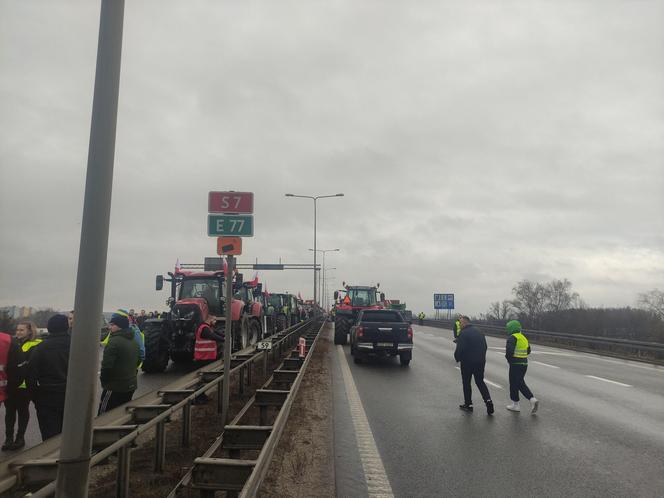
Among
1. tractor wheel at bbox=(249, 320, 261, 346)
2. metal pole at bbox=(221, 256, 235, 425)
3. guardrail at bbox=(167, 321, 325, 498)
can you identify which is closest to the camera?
guardrail at bbox=(167, 321, 325, 498)

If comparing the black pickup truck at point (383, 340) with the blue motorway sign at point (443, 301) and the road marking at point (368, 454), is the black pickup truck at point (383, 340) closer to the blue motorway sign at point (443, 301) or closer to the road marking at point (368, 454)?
the road marking at point (368, 454)

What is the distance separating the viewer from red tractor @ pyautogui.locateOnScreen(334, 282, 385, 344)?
23016 millimetres

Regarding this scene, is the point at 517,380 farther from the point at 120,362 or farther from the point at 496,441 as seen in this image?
the point at 120,362

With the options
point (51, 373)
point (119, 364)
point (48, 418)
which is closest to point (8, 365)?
point (51, 373)

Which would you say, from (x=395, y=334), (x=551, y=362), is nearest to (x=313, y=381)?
(x=395, y=334)

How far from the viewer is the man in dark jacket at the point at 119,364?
636cm

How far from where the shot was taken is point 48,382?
5805 mm

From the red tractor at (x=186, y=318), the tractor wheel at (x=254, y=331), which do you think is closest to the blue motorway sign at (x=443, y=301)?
the tractor wheel at (x=254, y=331)

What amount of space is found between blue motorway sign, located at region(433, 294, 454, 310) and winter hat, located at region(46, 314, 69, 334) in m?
46.7

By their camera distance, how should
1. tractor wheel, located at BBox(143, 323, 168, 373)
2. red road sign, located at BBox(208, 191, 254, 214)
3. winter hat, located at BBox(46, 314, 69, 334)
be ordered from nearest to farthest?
winter hat, located at BBox(46, 314, 69, 334) → red road sign, located at BBox(208, 191, 254, 214) → tractor wheel, located at BBox(143, 323, 168, 373)

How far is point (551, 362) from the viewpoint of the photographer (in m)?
18.5

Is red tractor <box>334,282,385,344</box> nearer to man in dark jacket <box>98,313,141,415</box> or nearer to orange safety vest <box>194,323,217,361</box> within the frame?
orange safety vest <box>194,323,217,361</box>

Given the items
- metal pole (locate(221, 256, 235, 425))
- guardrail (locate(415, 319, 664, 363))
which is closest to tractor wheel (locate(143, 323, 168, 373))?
metal pole (locate(221, 256, 235, 425))

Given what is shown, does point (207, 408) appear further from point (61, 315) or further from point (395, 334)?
point (395, 334)
